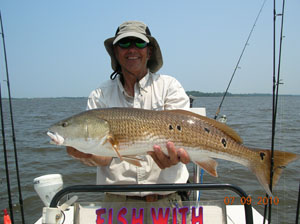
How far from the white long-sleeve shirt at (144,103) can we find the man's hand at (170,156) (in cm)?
24

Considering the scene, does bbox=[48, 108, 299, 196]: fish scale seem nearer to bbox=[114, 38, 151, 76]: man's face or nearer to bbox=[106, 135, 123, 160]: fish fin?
bbox=[106, 135, 123, 160]: fish fin

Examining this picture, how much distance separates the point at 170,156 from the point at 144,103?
781mm

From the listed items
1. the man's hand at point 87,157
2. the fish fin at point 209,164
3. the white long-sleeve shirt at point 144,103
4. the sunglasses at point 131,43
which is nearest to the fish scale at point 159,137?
the fish fin at point 209,164

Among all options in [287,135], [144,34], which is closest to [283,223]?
[144,34]

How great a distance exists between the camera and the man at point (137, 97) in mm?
2908

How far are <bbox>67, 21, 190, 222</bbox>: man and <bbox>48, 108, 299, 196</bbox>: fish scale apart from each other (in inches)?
7.7

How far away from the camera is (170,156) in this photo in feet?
8.73

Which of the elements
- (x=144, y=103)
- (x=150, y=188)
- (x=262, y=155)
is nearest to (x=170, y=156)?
(x=150, y=188)

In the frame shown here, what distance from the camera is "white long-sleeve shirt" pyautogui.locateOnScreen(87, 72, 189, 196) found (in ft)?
9.57

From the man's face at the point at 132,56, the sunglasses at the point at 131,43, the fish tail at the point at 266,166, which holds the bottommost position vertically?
the fish tail at the point at 266,166

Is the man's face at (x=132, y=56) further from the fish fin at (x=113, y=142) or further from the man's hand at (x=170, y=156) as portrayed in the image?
the man's hand at (x=170, y=156)

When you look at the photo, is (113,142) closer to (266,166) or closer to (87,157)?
Answer: (87,157)

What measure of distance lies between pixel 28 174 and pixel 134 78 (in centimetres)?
845

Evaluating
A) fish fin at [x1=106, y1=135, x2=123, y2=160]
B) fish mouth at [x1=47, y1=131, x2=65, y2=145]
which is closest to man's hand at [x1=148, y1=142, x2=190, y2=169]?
fish fin at [x1=106, y1=135, x2=123, y2=160]
